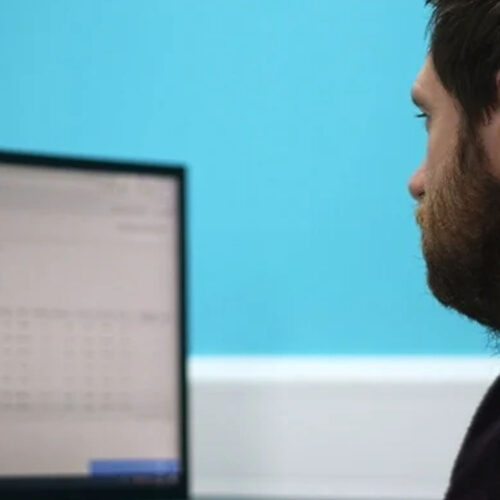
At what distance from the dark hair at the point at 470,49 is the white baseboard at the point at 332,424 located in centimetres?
40

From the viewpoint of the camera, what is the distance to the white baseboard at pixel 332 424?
123 centimetres

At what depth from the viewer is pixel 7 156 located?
1107 millimetres

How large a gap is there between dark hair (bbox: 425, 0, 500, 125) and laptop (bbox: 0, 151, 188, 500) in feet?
1.15

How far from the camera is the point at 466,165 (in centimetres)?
97

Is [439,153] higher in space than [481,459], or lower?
higher

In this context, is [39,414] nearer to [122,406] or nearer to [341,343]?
[122,406]

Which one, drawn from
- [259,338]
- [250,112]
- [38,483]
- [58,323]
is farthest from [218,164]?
[38,483]

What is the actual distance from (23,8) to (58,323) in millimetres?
505

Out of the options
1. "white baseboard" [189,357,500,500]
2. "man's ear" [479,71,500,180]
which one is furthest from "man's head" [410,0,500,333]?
"white baseboard" [189,357,500,500]

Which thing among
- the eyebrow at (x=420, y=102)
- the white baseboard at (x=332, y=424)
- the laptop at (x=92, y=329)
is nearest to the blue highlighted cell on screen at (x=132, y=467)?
the laptop at (x=92, y=329)

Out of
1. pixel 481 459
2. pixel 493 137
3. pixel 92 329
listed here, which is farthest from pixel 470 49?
pixel 92 329

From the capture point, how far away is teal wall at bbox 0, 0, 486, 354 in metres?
1.30

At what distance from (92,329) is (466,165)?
43 cm

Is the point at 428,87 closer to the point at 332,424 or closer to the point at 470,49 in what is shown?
the point at 470,49
